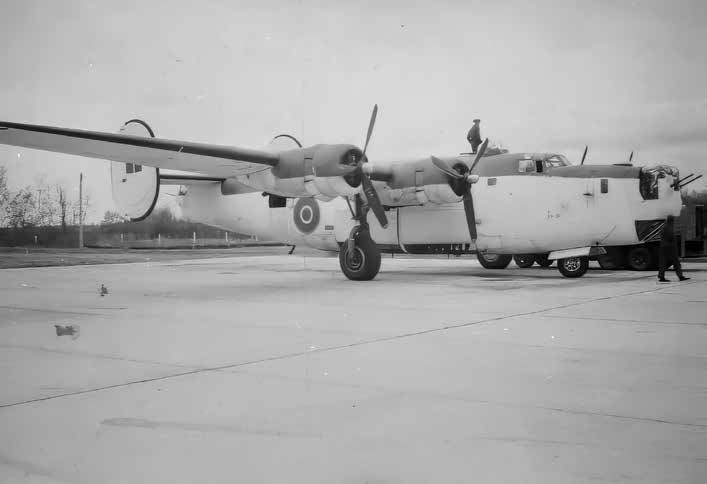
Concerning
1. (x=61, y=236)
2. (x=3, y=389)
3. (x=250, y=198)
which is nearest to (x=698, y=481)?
(x=3, y=389)

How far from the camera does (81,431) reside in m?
3.57

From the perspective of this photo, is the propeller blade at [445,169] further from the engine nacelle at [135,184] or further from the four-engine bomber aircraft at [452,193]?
the engine nacelle at [135,184]

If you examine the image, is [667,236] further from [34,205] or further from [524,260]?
[34,205]

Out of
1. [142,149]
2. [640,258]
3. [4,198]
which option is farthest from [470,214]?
[4,198]

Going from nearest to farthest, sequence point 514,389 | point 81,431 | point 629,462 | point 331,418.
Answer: point 629,462, point 81,431, point 331,418, point 514,389

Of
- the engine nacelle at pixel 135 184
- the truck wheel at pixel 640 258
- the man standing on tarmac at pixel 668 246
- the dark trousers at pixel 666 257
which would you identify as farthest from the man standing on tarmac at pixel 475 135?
the engine nacelle at pixel 135 184

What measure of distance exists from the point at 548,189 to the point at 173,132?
27.7ft

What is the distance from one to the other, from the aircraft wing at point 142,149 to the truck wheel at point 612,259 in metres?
10.4

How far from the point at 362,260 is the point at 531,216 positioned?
156 inches

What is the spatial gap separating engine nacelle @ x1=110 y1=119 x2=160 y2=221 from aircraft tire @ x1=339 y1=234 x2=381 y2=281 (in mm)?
4508

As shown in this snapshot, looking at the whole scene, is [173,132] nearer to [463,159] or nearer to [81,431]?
[463,159]

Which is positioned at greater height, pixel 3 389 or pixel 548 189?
pixel 548 189

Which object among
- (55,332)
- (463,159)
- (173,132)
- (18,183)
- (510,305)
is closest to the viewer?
(55,332)

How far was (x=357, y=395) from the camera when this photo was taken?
4.33 metres
